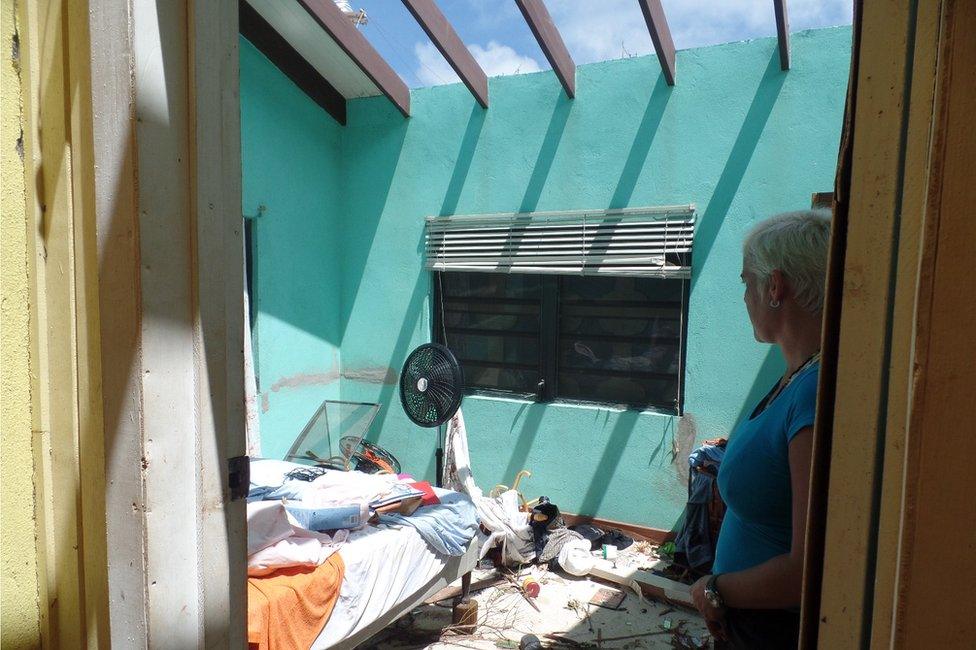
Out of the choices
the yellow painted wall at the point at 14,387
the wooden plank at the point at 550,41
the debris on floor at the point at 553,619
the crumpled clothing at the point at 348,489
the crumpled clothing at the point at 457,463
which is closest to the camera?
the yellow painted wall at the point at 14,387

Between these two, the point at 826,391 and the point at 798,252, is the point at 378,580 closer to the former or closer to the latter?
the point at 798,252

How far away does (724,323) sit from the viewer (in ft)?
13.4

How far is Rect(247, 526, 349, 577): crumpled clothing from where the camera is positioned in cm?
223

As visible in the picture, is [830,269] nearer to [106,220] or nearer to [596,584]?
[106,220]

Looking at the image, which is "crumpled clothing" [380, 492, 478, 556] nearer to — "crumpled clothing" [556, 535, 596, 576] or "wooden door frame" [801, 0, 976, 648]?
"crumpled clothing" [556, 535, 596, 576]

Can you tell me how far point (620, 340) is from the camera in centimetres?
447

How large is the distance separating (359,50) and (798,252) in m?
4.20

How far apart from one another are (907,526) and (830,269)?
266mm

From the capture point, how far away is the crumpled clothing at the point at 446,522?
2.88 meters

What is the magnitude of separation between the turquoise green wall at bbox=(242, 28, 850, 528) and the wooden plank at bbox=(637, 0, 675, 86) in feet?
0.47

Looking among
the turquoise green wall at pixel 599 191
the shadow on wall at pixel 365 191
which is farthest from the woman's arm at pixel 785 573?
the shadow on wall at pixel 365 191

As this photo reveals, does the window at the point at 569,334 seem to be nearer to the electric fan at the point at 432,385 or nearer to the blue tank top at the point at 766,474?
the electric fan at the point at 432,385

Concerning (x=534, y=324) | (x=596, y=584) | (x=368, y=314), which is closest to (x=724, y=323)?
(x=534, y=324)

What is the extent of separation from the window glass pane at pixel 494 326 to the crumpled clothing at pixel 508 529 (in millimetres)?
1056
